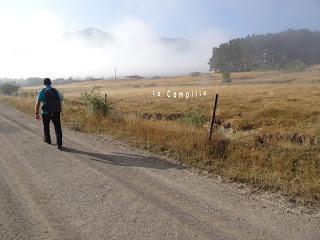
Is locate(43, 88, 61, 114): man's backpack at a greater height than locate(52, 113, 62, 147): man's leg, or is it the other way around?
locate(43, 88, 61, 114): man's backpack

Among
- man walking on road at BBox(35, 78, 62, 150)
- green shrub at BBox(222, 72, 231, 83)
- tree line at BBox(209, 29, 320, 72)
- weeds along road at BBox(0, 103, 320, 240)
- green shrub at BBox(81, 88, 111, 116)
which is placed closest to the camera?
weeds along road at BBox(0, 103, 320, 240)

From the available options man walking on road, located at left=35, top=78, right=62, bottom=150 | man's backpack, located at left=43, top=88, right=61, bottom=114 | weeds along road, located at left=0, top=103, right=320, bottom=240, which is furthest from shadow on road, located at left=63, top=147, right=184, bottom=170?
man's backpack, located at left=43, top=88, right=61, bottom=114

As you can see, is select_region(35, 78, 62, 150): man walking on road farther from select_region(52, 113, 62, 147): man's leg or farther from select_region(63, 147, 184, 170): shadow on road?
select_region(63, 147, 184, 170): shadow on road

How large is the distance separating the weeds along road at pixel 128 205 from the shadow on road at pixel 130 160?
0.08 feet

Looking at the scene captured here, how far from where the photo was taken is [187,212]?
6340mm

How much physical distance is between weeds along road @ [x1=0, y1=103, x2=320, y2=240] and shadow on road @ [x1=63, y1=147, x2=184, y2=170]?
26 millimetres

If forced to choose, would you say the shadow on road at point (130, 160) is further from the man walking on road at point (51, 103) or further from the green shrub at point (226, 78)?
the green shrub at point (226, 78)

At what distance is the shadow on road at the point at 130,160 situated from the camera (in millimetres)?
9484

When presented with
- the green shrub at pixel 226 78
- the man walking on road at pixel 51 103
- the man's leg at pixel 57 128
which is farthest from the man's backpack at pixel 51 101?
the green shrub at pixel 226 78

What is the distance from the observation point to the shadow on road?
373 inches

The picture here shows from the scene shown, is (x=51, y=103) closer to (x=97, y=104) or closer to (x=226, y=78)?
(x=97, y=104)

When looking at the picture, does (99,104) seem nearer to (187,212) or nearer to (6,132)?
(6,132)

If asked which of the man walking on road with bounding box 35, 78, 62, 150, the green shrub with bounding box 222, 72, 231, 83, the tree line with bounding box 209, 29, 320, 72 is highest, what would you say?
the tree line with bounding box 209, 29, 320, 72

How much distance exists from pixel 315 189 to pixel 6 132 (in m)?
12.4
